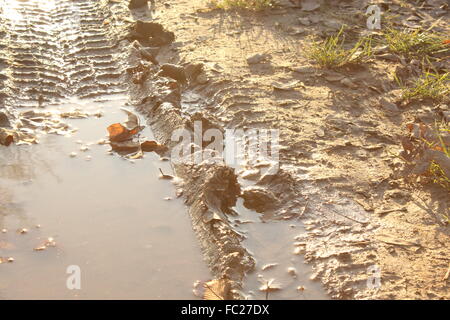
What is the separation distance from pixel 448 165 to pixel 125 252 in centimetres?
175

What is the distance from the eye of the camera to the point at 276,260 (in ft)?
9.30

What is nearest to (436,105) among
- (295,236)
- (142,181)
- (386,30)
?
(386,30)

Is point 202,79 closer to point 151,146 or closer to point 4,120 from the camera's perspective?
point 151,146

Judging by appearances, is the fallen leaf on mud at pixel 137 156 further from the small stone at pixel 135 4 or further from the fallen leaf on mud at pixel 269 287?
the small stone at pixel 135 4

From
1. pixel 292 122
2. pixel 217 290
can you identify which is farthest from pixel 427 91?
pixel 217 290

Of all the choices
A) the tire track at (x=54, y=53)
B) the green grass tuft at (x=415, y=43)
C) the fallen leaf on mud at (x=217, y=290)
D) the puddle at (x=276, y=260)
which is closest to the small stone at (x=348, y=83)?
the green grass tuft at (x=415, y=43)

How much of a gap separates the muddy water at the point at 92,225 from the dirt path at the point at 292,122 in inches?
6.4

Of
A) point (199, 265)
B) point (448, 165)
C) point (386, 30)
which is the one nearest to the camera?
point (199, 265)

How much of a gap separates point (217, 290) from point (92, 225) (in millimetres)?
847

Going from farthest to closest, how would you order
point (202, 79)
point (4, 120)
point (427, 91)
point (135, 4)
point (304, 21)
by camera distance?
point (135, 4) → point (304, 21) → point (202, 79) → point (427, 91) → point (4, 120)

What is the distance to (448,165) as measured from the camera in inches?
127

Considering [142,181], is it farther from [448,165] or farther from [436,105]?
[436,105]

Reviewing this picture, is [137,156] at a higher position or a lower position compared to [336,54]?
lower
